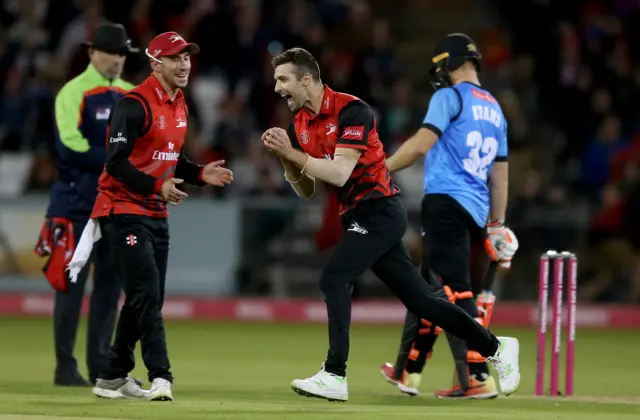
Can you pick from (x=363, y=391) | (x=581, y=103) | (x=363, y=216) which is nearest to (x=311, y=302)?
(x=581, y=103)

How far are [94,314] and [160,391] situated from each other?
184 centimetres

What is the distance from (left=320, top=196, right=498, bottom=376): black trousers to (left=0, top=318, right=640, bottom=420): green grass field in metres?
0.51

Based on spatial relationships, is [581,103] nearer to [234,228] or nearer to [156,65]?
[234,228]

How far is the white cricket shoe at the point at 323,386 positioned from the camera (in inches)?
374

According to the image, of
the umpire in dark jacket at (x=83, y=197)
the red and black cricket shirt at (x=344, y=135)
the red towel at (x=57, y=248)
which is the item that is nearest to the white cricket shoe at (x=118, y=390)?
the umpire in dark jacket at (x=83, y=197)

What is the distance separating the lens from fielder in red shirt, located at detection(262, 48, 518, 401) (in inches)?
376

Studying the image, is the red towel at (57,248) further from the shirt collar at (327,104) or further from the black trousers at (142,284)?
the shirt collar at (327,104)

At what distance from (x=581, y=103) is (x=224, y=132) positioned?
17.1 ft

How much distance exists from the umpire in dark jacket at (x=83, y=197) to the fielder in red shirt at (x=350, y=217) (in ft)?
6.76

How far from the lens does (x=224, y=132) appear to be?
Answer: 20.2 metres

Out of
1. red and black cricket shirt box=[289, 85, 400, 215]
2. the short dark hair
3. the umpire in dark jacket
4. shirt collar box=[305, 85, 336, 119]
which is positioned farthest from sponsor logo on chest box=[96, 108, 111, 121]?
shirt collar box=[305, 85, 336, 119]

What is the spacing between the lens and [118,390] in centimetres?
991

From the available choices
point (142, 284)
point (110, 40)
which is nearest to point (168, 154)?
point (142, 284)

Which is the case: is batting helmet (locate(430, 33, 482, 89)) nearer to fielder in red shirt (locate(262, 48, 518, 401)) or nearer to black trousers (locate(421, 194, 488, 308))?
black trousers (locate(421, 194, 488, 308))
